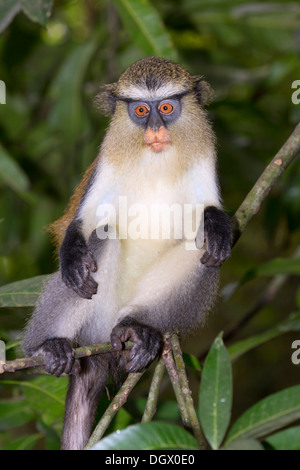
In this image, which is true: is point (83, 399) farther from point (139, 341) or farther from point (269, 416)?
point (269, 416)

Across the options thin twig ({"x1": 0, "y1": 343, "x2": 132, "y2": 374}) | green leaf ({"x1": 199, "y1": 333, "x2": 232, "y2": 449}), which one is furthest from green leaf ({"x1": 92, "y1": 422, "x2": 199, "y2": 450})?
thin twig ({"x1": 0, "y1": 343, "x2": 132, "y2": 374})

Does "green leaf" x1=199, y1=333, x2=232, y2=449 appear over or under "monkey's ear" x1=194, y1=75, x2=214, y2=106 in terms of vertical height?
under

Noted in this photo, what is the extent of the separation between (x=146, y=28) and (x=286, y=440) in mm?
2865

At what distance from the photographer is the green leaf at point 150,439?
6.07 feet

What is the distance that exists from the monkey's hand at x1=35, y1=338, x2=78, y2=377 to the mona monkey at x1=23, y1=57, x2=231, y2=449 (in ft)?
0.21

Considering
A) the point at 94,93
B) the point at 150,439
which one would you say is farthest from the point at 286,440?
the point at 94,93

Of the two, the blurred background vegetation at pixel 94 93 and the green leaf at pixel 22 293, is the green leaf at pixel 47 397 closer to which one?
the green leaf at pixel 22 293

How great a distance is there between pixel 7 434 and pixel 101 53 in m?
3.55

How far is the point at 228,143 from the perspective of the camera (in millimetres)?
5445

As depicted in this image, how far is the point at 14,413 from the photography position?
355cm

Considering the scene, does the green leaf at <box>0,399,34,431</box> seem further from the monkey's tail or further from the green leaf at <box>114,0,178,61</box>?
the green leaf at <box>114,0,178,61</box>

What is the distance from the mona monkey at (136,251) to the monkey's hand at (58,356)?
63mm

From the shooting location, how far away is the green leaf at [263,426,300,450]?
6.58 feet

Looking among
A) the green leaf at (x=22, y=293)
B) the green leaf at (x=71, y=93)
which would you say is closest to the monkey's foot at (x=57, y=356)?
the green leaf at (x=22, y=293)
